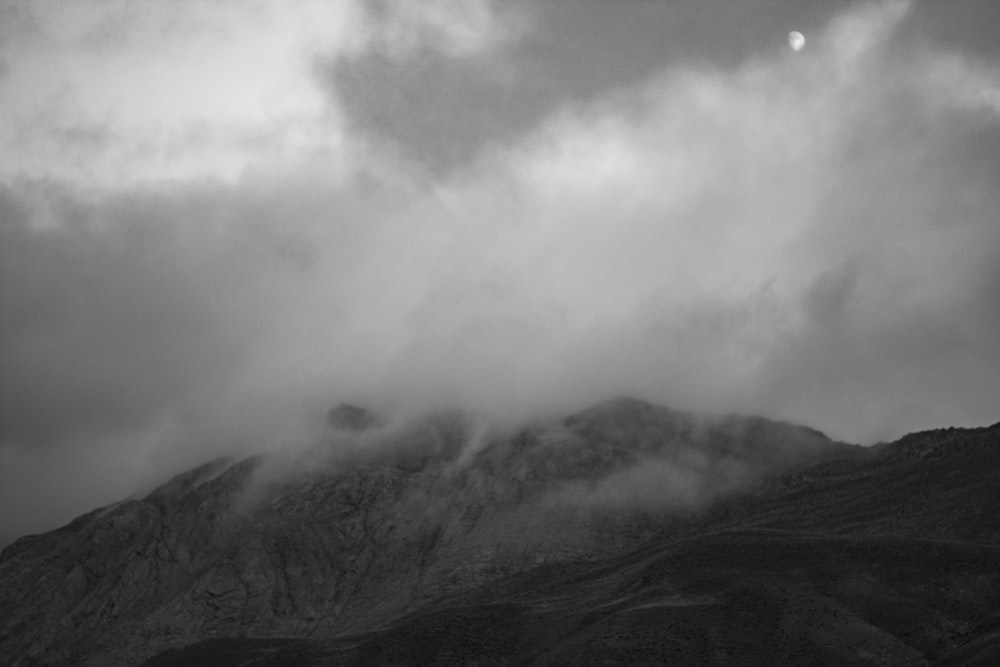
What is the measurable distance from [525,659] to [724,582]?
1400 inches

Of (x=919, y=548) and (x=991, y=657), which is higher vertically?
(x=919, y=548)

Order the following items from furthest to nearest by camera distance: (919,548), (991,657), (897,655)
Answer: (919,548)
(897,655)
(991,657)

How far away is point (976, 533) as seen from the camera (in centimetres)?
19988

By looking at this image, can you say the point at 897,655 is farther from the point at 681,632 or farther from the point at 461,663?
the point at 461,663

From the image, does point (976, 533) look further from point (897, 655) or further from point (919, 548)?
point (897, 655)

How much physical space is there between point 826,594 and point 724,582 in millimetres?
18287

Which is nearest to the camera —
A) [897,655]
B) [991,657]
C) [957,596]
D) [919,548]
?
[991,657]

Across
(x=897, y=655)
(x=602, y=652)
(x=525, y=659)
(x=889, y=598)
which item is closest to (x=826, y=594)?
(x=889, y=598)

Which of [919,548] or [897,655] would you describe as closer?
[897,655]

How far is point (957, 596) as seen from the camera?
17212 cm

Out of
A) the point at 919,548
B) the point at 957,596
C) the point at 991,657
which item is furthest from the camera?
the point at 919,548

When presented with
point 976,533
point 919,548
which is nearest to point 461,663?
point 919,548

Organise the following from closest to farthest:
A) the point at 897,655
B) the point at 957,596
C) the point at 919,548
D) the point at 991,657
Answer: the point at 991,657, the point at 897,655, the point at 957,596, the point at 919,548

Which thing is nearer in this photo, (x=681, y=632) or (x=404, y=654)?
(x=681, y=632)
